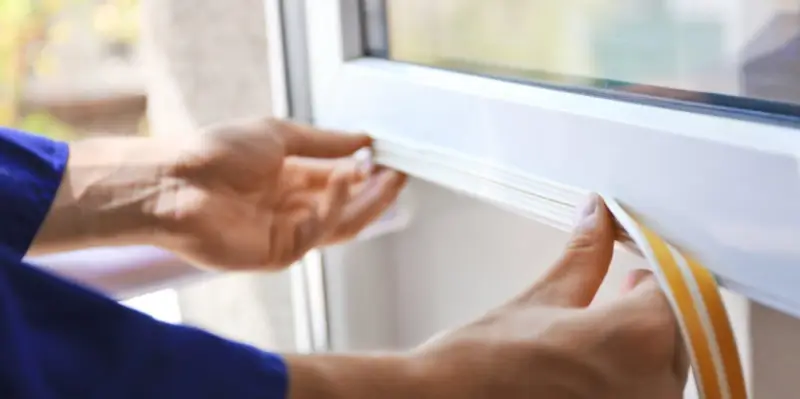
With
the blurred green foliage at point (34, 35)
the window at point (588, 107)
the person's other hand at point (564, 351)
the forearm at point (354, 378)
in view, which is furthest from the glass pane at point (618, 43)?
the blurred green foliage at point (34, 35)

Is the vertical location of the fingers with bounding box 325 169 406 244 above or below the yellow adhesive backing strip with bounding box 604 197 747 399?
below

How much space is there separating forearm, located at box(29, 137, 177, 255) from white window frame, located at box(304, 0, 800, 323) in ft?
0.50

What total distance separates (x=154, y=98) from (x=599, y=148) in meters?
0.55

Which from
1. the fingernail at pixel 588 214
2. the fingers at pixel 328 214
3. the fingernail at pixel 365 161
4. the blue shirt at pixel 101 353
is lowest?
the fingers at pixel 328 214

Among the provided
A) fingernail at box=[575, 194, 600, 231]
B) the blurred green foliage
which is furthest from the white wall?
the blurred green foliage

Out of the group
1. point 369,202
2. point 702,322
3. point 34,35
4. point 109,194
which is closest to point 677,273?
point 702,322

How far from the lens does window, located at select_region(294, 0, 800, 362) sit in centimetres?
41

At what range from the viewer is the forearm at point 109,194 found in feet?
2.02

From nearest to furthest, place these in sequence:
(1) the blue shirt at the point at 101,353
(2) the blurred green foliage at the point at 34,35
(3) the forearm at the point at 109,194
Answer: (1) the blue shirt at the point at 101,353, (3) the forearm at the point at 109,194, (2) the blurred green foliage at the point at 34,35

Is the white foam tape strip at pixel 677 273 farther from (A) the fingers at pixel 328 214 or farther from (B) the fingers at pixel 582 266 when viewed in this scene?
(A) the fingers at pixel 328 214

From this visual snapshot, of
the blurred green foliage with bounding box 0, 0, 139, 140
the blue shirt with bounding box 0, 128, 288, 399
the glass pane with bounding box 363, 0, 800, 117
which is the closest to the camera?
the blue shirt with bounding box 0, 128, 288, 399

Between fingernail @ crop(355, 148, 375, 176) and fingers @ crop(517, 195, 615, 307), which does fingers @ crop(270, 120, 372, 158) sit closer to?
fingernail @ crop(355, 148, 375, 176)

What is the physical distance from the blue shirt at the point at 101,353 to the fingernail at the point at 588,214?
18 centimetres

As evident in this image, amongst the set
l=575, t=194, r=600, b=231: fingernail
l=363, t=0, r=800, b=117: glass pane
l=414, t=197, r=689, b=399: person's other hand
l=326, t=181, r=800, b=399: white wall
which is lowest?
l=326, t=181, r=800, b=399: white wall
